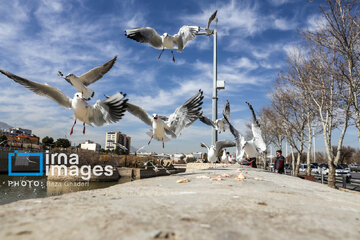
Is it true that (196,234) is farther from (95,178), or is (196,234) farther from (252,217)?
(95,178)

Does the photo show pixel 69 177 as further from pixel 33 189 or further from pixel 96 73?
pixel 96 73

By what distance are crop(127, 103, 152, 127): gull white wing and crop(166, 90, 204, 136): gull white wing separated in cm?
83

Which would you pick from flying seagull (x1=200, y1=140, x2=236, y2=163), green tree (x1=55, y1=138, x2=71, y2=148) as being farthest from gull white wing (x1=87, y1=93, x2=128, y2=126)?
green tree (x1=55, y1=138, x2=71, y2=148)

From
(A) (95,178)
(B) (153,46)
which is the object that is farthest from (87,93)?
(A) (95,178)

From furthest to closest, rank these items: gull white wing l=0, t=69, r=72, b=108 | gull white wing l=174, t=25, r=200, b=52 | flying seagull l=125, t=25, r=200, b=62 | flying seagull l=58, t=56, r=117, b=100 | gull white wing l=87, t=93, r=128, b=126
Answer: gull white wing l=174, t=25, r=200, b=52 → flying seagull l=125, t=25, r=200, b=62 → flying seagull l=58, t=56, r=117, b=100 → gull white wing l=87, t=93, r=128, b=126 → gull white wing l=0, t=69, r=72, b=108

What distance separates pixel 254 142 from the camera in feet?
38.4

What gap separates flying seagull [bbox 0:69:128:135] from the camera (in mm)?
7199

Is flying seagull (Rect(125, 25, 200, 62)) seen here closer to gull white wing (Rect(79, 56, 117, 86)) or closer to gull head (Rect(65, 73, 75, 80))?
gull white wing (Rect(79, 56, 117, 86))

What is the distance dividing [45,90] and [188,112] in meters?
4.35

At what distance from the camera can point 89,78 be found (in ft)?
27.6

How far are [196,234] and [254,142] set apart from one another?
1037 centimetres

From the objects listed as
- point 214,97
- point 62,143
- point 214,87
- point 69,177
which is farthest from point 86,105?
point 62,143

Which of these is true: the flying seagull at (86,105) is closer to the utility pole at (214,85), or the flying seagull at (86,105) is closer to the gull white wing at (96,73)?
the gull white wing at (96,73)

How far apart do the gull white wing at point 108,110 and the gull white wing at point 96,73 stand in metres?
1.36
